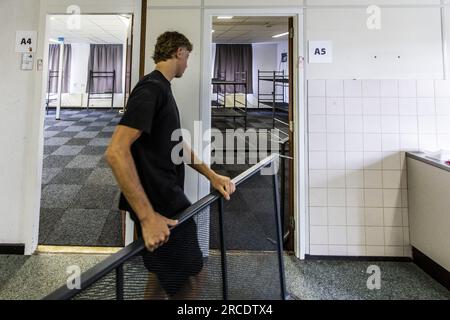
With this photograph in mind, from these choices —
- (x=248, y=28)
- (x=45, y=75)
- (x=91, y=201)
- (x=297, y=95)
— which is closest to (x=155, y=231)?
(x=297, y=95)

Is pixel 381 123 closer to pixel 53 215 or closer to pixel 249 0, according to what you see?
pixel 249 0

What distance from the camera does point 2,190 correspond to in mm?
2527

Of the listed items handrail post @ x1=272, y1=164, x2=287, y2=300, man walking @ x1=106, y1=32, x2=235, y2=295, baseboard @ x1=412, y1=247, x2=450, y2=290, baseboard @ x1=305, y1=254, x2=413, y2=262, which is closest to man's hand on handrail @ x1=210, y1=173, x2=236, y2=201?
man walking @ x1=106, y1=32, x2=235, y2=295

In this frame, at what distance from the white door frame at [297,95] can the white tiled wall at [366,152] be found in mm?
75

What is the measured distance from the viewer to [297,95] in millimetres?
2490

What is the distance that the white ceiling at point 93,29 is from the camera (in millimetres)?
6020

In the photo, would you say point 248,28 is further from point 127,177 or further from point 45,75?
point 127,177

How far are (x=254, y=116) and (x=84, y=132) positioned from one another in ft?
16.5

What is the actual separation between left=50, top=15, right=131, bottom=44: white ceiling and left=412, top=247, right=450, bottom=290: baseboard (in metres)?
5.81

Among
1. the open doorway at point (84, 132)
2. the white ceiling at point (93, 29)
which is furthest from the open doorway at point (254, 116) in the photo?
the white ceiling at point (93, 29)

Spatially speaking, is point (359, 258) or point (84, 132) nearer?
point (359, 258)

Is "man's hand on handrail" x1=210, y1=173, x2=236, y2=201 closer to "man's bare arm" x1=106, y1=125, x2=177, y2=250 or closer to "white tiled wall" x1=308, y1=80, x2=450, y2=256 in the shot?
"man's bare arm" x1=106, y1=125, x2=177, y2=250

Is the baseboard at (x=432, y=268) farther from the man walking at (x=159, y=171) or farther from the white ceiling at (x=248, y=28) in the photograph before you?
the white ceiling at (x=248, y=28)

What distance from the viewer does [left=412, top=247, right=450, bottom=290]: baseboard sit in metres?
2.09
